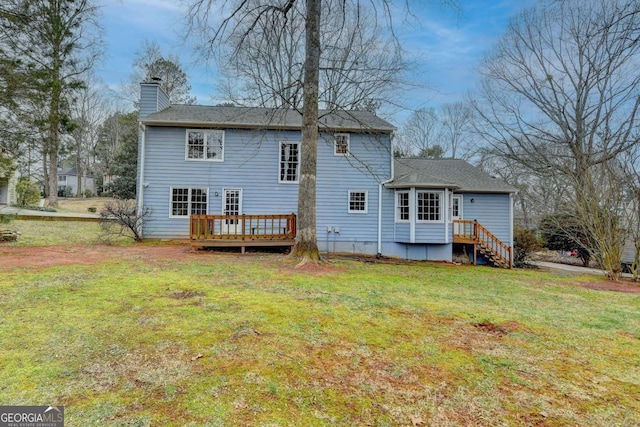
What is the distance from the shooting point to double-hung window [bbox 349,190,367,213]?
1410 centimetres

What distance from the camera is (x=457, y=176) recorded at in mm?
16141

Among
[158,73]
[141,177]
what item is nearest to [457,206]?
[141,177]

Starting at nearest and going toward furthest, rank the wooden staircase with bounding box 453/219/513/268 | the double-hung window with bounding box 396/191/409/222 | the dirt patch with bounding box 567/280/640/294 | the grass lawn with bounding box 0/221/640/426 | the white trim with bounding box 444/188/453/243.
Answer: the grass lawn with bounding box 0/221/640/426
the dirt patch with bounding box 567/280/640/294
the white trim with bounding box 444/188/453/243
the double-hung window with bounding box 396/191/409/222
the wooden staircase with bounding box 453/219/513/268

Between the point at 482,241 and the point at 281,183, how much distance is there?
9.11m

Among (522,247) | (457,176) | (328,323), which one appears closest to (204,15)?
(328,323)

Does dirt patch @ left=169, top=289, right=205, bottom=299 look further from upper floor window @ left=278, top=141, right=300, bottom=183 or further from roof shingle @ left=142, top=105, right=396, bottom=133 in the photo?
upper floor window @ left=278, top=141, right=300, bottom=183

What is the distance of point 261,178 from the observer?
13.9 metres

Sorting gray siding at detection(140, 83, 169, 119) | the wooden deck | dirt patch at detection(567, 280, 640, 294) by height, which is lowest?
dirt patch at detection(567, 280, 640, 294)

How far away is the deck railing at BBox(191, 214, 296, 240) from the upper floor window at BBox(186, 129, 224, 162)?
9.59ft

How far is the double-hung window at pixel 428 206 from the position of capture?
1360 cm

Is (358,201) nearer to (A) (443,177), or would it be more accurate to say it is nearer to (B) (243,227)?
(A) (443,177)

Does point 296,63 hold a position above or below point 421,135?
below

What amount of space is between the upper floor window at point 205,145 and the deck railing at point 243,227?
2924 millimetres

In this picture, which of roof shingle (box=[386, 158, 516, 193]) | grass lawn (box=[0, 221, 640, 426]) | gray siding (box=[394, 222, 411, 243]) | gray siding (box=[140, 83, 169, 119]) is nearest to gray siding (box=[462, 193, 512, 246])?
roof shingle (box=[386, 158, 516, 193])
